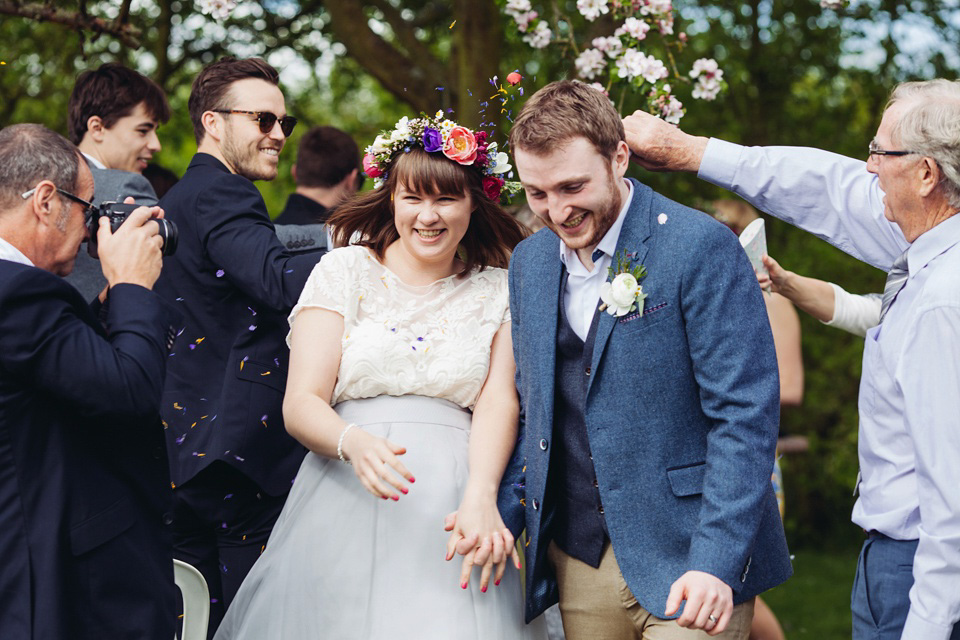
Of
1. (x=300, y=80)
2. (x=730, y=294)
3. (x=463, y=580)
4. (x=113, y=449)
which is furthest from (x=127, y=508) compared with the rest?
(x=300, y=80)

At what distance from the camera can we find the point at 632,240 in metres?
3.01

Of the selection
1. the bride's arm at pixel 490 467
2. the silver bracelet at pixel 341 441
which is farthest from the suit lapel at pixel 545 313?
the silver bracelet at pixel 341 441

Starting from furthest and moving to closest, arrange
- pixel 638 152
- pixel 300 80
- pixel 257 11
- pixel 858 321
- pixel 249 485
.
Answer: pixel 300 80
pixel 257 11
pixel 858 321
pixel 249 485
pixel 638 152

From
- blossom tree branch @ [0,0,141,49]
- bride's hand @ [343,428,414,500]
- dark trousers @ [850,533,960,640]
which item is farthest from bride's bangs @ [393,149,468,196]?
blossom tree branch @ [0,0,141,49]

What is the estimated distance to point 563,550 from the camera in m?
3.20

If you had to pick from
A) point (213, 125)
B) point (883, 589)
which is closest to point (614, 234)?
point (883, 589)

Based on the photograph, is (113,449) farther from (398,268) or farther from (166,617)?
(398,268)

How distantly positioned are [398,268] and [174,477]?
4.15ft

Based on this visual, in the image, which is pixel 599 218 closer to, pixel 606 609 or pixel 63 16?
pixel 606 609

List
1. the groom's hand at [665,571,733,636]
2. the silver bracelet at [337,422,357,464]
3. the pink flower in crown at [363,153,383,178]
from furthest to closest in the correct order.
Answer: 1. the pink flower in crown at [363,153,383,178]
2. the silver bracelet at [337,422,357,464]
3. the groom's hand at [665,571,733,636]

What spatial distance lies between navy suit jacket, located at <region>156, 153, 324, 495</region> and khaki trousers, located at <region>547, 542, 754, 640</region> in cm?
131

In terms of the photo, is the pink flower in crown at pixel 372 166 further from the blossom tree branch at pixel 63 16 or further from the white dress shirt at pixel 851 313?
the blossom tree branch at pixel 63 16

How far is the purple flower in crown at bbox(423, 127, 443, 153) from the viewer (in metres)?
3.52

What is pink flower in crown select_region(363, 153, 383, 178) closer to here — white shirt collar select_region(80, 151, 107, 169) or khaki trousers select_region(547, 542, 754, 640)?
khaki trousers select_region(547, 542, 754, 640)
